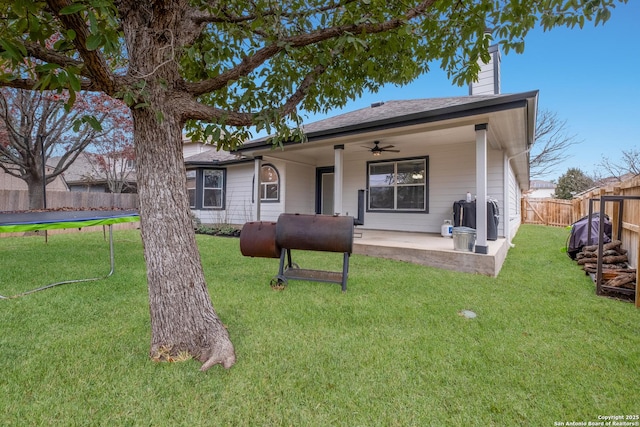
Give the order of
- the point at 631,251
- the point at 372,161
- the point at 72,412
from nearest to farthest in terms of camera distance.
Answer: the point at 72,412 → the point at 631,251 → the point at 372,161

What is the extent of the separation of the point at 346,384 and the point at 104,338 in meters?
2.08

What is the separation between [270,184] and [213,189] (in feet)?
9.48

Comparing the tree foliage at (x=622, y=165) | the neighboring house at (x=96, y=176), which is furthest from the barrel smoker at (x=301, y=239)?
the tree foliage at (x=622, y=165)

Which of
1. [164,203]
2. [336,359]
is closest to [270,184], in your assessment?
[164,203]

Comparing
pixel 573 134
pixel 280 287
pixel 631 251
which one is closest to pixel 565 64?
pixel 573 134

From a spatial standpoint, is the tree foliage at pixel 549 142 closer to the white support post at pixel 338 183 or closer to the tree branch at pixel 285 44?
the white support post at pixel 338 183

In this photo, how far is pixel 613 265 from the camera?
448 cm

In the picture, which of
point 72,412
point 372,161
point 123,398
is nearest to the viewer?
point 72,412

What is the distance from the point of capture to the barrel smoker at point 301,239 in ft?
12.6

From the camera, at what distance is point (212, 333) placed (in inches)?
Answer: 87.4

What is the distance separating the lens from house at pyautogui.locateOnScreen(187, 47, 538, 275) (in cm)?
516

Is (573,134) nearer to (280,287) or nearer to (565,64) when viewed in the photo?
(565,64)

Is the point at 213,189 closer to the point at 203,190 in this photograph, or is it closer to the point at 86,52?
the point at 203,190

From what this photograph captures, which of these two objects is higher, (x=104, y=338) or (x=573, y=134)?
(x=573, y=134)
